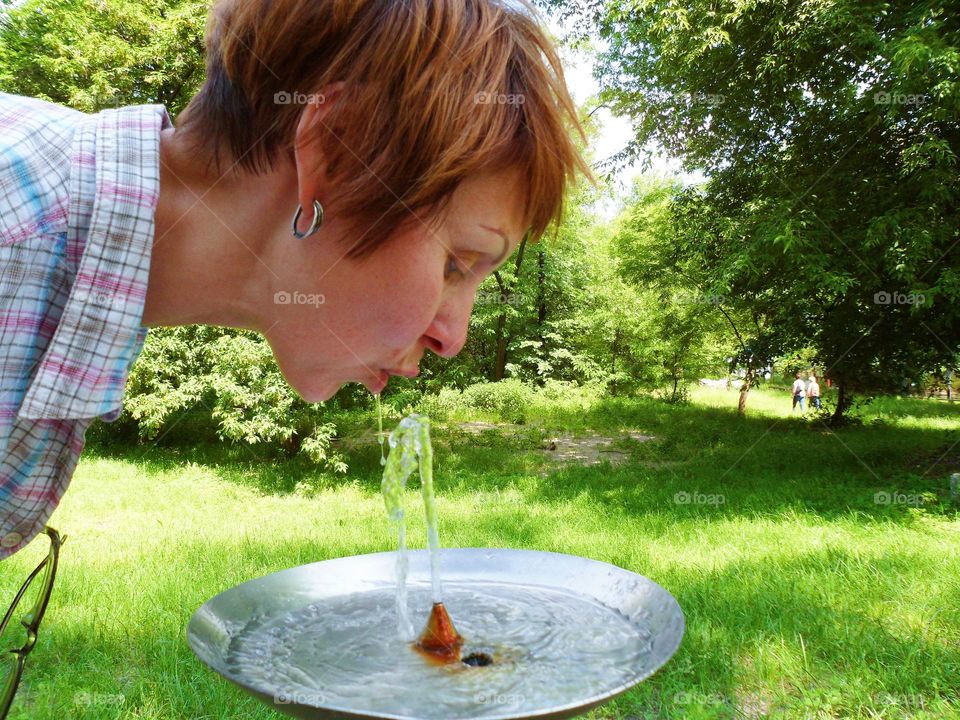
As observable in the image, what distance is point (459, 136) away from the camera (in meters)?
1.09

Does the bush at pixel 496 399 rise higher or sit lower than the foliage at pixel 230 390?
lower

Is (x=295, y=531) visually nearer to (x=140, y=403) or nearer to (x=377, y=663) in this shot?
(x=140, y=403)

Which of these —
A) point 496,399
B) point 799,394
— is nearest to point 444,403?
point 496,399

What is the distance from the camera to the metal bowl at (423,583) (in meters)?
1.12

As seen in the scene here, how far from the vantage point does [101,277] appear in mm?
946

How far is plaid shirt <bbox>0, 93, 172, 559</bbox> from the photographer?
92 cm

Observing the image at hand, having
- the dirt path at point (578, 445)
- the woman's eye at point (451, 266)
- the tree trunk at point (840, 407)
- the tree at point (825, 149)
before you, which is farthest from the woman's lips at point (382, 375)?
the tree trunk at point (840, 407)

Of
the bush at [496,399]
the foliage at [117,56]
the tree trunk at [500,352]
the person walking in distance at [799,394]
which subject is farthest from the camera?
the tree trunk at [500,352]

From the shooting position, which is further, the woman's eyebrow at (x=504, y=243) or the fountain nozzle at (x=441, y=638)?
the fountain nozzle at (x=441, y=638)

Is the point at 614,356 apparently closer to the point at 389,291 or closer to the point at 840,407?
the point at 840,407

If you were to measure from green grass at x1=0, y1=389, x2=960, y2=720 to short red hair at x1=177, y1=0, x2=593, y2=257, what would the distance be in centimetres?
274

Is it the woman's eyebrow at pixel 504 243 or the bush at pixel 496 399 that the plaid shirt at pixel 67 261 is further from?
the bush at pixel 496 399

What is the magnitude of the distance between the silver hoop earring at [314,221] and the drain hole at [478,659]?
0.88 m

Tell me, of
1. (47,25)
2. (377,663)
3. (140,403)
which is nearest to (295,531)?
(140,403)
